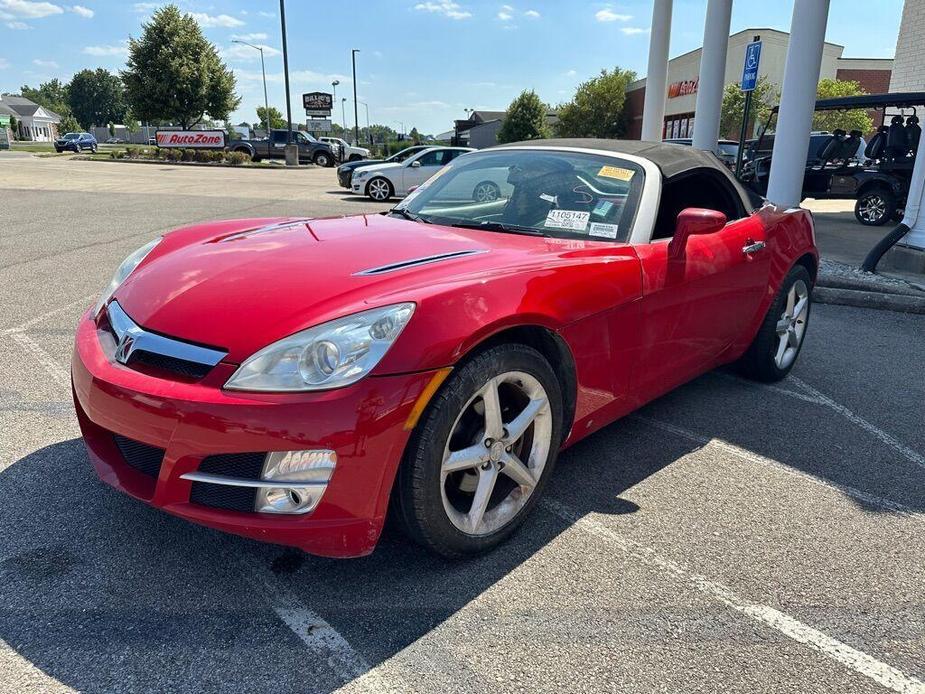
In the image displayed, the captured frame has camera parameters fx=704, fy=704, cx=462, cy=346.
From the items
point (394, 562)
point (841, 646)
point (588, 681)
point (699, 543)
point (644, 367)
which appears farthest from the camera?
point (644, 367)

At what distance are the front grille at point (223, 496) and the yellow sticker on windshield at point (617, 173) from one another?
222 centimetres

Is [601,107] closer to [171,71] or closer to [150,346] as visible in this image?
[171,71]

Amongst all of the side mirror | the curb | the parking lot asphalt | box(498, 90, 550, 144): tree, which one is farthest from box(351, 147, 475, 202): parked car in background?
box(498, 90, 550, 144): tree

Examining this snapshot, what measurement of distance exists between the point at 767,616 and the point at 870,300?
537 centimetres

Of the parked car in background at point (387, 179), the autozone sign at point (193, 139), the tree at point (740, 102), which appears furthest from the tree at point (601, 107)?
the parked car in background at point (387, 179)

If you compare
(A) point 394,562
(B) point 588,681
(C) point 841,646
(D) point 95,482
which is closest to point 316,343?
(A) point 394,562

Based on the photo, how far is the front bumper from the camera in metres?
1.96

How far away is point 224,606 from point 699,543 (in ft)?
5.54

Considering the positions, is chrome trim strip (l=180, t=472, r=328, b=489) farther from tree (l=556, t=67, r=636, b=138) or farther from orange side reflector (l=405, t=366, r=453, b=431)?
tree (l=556, t=67, r=636, b=138)

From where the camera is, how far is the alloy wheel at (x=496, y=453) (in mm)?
2344

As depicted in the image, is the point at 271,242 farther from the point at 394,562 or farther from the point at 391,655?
the point at 391,655

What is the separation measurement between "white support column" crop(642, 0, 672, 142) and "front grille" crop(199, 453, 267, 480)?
490 inches

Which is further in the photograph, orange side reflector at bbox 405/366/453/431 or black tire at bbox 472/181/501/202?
black tire at bbox 472/181/501/202

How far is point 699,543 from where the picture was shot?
8.65 feet
